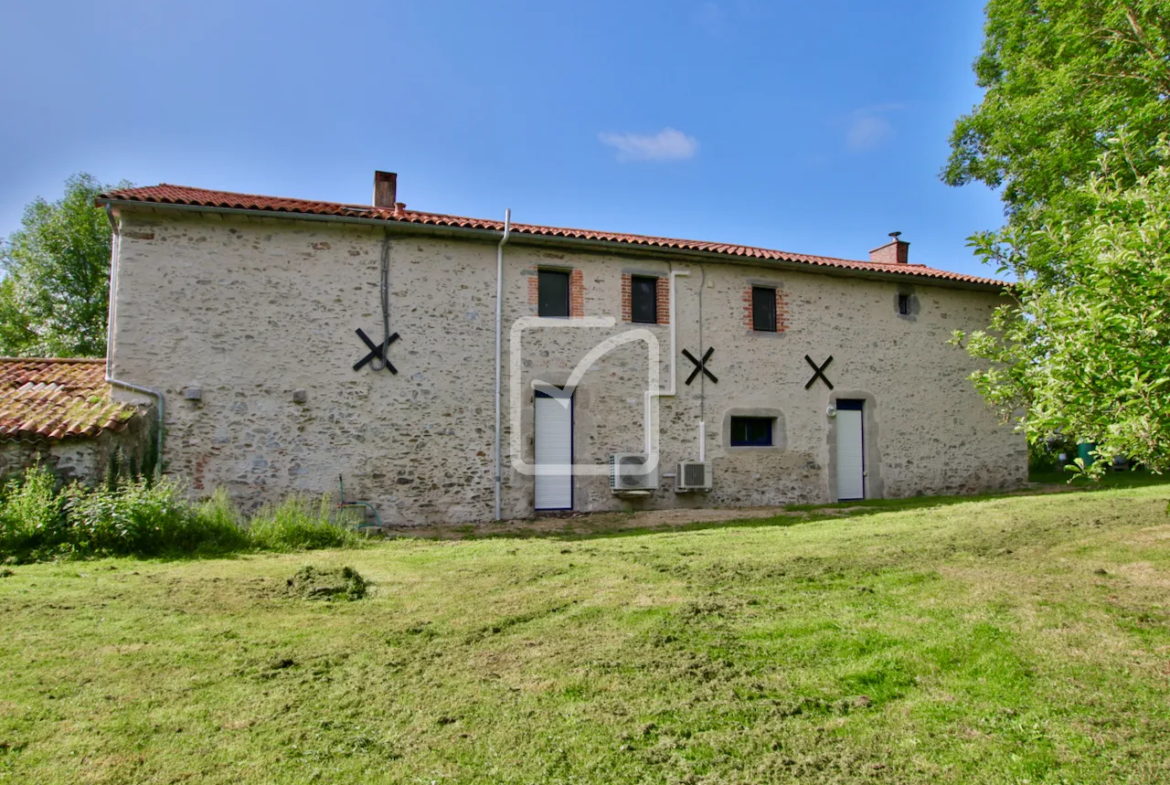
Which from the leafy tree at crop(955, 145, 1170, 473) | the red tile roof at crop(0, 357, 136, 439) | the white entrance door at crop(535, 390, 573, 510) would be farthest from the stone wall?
the leafy tree at crop(955, 145, 1170, 473)

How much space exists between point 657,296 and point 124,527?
7.97 m

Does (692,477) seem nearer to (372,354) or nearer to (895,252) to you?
(372,354)

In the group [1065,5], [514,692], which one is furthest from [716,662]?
[1065,5]

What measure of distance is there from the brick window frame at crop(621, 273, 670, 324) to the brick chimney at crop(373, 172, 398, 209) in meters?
4.07

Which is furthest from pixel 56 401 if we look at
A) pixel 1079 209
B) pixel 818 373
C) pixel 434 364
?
pixel 1079 209

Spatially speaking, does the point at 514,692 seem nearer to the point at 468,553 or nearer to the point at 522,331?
the point at 468,553

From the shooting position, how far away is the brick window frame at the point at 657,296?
37.5ft

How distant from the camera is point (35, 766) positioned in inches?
104

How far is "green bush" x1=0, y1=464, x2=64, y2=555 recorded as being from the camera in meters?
6.83

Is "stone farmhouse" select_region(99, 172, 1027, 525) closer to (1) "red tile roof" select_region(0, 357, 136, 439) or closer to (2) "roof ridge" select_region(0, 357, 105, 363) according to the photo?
(1) "red tile roof" select_region(0, 357, 136, 439)

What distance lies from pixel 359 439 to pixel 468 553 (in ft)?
11.4

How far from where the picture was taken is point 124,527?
7.02 metres

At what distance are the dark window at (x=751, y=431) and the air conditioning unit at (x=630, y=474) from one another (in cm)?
178

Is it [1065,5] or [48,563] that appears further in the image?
[1065,5]
